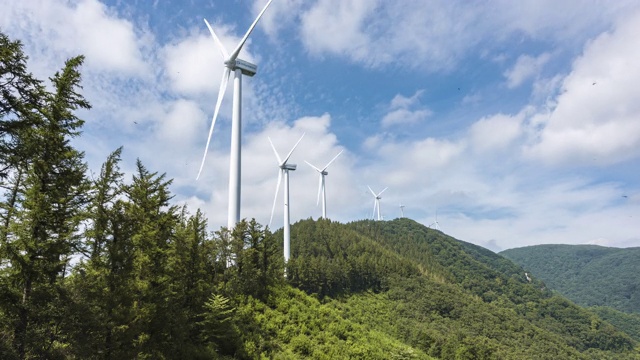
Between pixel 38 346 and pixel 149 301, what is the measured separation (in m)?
7.15

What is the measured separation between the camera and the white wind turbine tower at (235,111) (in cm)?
5203

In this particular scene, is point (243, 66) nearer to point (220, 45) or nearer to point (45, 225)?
point (220, 45)

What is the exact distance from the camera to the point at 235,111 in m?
55.6

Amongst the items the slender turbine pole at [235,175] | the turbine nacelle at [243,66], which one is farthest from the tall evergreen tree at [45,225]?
the turbine nacelle at [243,66]

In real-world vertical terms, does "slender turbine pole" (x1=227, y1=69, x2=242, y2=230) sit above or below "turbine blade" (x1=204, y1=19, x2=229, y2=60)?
below

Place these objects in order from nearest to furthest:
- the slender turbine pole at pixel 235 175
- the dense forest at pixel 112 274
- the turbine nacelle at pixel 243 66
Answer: the dense forest at pixel 112 274
the slender turbine pole at pixel 235 175
the turbine nacelle at pixel 243 66

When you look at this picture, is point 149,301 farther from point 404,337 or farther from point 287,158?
point 404,337

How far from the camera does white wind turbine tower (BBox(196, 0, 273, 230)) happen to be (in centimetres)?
5203

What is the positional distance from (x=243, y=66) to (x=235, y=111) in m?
9.01

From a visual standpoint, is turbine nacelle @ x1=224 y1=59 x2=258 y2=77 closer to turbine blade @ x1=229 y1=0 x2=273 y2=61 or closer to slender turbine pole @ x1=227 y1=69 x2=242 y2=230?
turbine blade @ x1=229 y1=0 x2=273 y2=61

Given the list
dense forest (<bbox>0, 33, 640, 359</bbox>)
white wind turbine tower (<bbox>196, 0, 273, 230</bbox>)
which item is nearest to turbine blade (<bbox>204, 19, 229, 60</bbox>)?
white wind turbine tower (<bbox>196, 0, 273, 230</bbox>)

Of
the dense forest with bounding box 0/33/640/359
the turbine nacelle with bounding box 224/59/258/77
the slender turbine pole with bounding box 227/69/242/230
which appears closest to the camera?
the dense forest with bounding box 0/33/640/359

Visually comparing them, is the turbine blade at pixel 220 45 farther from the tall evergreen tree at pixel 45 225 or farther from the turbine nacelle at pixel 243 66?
the tall evergreen tree at pixel 45 225

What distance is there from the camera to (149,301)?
84.8 feet
